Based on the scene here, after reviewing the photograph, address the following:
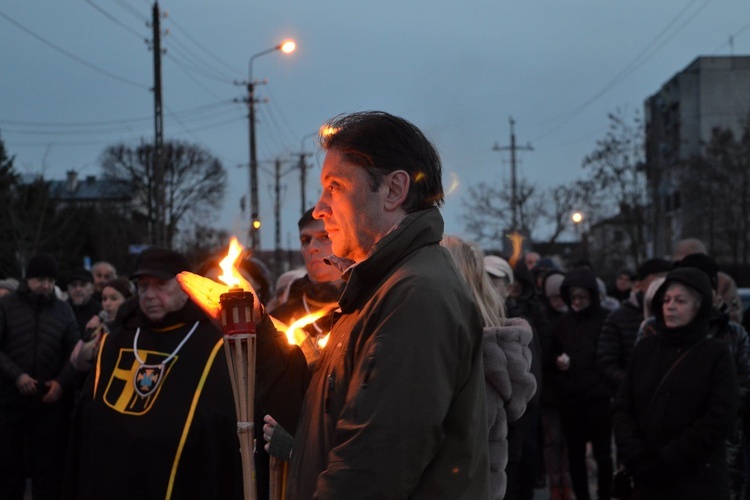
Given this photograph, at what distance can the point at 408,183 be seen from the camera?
260cm

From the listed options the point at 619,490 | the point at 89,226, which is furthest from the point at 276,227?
the point at 619,490

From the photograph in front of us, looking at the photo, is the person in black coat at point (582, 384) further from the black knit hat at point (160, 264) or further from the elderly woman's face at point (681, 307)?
the black knit hat at point (160, 264)

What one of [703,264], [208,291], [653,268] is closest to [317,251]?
[208,291]

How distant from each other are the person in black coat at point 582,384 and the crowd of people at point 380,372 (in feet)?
0.06

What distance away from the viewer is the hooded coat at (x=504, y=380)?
4453 millimetres

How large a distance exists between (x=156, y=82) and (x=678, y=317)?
18.4 m

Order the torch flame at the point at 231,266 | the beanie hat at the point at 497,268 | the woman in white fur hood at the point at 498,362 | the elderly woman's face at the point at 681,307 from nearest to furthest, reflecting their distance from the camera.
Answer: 1. the torch flame at the point at 231,266
2. the woman in white fur hood at the point at 498,362
3. the elderly woman's face at the point at 681,307
4. the beanie hat at the point at 497,268

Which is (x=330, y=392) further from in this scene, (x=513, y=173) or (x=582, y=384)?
(x=513, y=173)

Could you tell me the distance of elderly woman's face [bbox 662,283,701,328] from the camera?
609 centimetres

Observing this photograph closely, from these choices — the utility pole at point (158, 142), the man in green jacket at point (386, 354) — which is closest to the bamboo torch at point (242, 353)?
the man in green jacket at point (386, 354)

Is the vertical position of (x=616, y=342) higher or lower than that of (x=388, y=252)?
lower

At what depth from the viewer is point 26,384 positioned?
845 centimetres

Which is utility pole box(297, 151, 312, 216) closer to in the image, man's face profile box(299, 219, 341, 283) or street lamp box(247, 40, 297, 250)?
street lamp box(247, 40, 297, 250)

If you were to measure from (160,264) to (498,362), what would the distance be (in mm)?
1911
